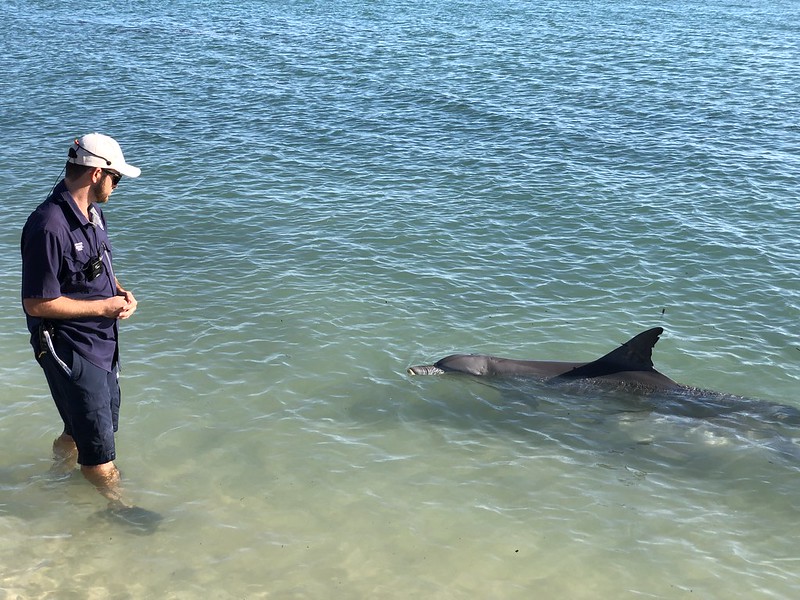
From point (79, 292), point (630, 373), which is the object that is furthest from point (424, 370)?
point (79, 292)

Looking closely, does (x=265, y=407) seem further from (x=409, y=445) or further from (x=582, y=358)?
(x=582, y=358)

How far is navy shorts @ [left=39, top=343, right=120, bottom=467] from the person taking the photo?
21.8 ft

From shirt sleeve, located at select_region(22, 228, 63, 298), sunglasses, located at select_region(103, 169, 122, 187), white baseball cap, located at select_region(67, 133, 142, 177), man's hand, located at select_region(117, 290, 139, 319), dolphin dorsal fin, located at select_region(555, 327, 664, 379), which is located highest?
white baseball cap, located at select_region(67, 133, 142, 177)

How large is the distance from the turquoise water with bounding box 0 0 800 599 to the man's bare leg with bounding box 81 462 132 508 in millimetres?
165

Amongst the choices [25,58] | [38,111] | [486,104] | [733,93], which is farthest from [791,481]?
[25,58]

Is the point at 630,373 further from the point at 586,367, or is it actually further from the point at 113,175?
the point at 113,175

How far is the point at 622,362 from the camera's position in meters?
10.9

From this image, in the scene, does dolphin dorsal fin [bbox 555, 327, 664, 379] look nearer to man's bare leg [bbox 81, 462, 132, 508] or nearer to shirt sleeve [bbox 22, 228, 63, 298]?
man's bare leg [bbox 81, 462, 132, 508]

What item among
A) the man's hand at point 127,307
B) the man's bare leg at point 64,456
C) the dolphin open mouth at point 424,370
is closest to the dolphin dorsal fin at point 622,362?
the dolphin open mouth at point 424,370

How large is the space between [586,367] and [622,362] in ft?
1.51

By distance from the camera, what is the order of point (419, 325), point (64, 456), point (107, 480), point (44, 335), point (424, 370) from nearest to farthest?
1. point (44, 335)
2. point (107, 480)
3. point (64, 456)
4. point (424, 370)
5. point (419, 325)

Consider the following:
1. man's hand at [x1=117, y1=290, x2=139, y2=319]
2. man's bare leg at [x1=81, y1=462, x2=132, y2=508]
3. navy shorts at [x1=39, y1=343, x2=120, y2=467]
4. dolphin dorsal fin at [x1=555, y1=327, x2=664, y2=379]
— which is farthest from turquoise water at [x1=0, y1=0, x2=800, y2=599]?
man's hand at [x1=117, y1=290, x2=139, y2=319]

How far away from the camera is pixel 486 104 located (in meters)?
25.0

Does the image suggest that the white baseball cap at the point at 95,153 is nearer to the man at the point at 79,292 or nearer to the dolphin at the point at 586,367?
the man at the point at 79,292
